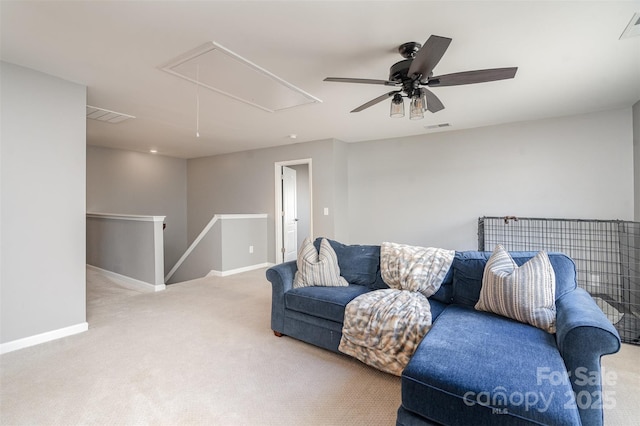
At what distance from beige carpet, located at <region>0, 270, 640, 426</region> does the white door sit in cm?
294

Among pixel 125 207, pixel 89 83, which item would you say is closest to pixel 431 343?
pixel 89 83

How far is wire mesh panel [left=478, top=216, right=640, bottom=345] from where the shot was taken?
3.36m

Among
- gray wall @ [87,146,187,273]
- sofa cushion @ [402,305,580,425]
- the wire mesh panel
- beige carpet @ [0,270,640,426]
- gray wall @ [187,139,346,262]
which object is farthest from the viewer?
gray wall @ [87,146,187,273]

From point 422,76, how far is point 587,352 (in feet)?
5.84

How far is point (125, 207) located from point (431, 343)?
6.71 metres

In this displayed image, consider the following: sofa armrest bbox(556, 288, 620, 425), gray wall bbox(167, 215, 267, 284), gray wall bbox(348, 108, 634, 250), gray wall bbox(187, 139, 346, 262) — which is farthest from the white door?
sofa armrest bbox(556, 288, 620, 425)

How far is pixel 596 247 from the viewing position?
380 cm

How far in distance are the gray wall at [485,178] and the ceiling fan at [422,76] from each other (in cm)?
255

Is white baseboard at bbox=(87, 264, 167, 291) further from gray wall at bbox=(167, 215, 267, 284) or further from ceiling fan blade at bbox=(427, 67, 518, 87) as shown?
ceiling fan blade at bbox=(427, 67, 518, 87)

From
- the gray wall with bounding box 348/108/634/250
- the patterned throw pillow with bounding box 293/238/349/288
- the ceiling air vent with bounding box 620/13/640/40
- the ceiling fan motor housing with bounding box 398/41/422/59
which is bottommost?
the patterned throw pillow with bounding box 293/238/349/288

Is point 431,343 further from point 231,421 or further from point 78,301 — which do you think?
point 78,301

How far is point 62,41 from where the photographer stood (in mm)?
2166

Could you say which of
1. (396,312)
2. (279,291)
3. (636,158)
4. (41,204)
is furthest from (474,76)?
(41,204)

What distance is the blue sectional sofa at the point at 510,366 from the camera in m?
1.20
